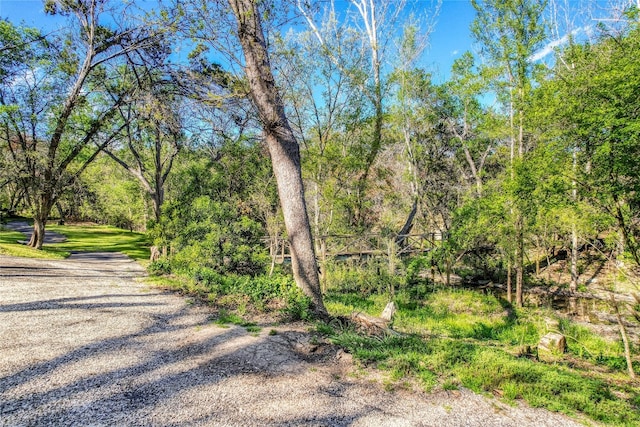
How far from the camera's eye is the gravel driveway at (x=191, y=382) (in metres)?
2.58

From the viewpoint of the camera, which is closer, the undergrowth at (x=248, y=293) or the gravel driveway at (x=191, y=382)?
the gravel driveway at (x=191, y=382)

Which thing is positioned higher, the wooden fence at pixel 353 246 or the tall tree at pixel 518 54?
the tall tree at pixel 518 54

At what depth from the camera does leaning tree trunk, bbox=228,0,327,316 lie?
17.6ft

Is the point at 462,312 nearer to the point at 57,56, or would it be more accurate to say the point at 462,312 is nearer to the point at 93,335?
the point at 93,335

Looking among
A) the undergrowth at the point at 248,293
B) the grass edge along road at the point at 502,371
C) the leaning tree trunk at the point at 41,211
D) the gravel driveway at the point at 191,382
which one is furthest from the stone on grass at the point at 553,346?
the leaning tree trunk at the point at 41,211

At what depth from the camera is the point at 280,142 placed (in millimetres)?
5449

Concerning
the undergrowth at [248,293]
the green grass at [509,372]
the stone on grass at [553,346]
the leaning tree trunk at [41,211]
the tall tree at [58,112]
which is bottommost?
the stone on grass at [553,346]

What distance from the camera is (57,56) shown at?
12.1 m

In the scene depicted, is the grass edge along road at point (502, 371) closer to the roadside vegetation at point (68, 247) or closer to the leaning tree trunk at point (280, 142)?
the leaning tree trunk at point (280, 142)

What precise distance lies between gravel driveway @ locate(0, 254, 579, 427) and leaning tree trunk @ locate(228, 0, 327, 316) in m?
1.03

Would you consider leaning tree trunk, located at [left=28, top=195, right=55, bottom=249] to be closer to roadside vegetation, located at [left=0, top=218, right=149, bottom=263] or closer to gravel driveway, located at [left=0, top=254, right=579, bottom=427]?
roadside vegetation, located at [left=0, top=218, right=149, bottom=263]

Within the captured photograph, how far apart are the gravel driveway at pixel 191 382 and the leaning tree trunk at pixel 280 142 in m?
1.03

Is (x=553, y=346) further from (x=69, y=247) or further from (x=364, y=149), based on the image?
(x=69, y=247)

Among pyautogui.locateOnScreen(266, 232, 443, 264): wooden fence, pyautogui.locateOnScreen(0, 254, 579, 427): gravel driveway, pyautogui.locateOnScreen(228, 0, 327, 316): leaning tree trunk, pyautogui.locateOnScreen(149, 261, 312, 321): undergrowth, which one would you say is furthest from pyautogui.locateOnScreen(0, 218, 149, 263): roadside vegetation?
pyautogui.locateOnScreen(228, 0, 327, 316): leaning tree trunk
